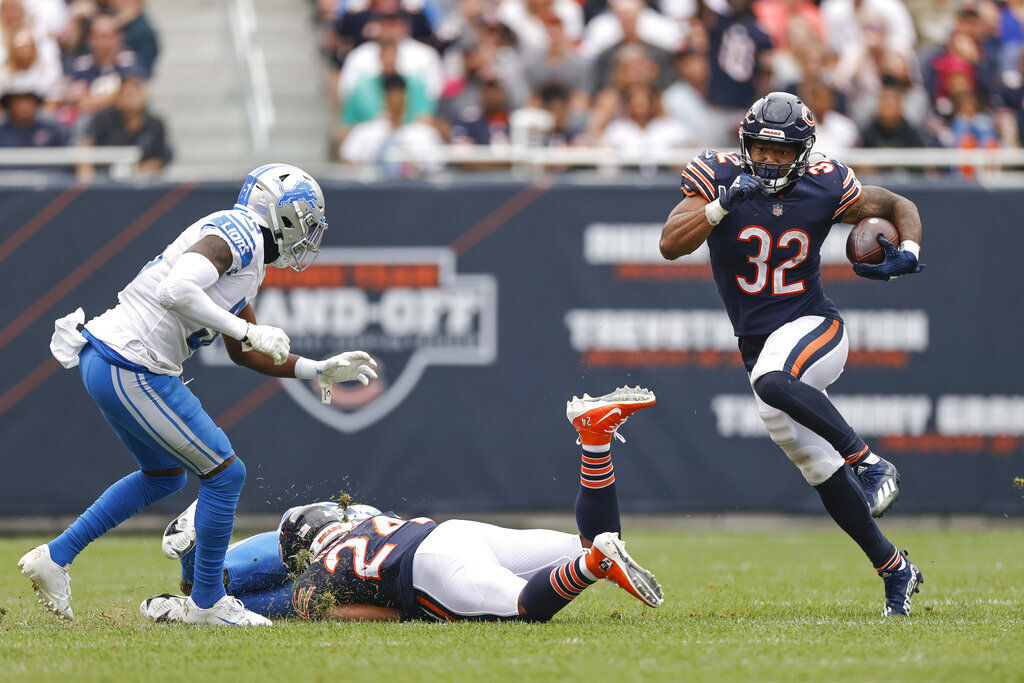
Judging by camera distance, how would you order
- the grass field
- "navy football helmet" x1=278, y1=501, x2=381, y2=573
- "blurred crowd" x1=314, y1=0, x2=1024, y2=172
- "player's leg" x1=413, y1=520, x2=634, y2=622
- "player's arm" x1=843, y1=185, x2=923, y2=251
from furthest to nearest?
"blurred crowd" x1=314, y1=0, x2=1024, y2=172 → "player's arm" x1=843, y1=185, x2=923, y2=251 → "navy football helmet" x1=278, y1=501, x2=381, y2=573 → "player's leg" x1=413, y1=520, x2=634, y2=622 → the grass field

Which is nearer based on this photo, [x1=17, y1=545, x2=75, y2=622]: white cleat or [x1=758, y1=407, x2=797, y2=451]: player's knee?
[x1=17, y1=545, x2=75, y2=622]: white cleat

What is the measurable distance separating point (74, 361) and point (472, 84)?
6.04 m

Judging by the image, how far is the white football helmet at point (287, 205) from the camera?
17.1 ft

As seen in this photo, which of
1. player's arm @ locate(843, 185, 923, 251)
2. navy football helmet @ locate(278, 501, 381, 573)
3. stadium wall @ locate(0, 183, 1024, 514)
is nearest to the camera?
navy football helmet @ locate(278, 501, 381, 573)

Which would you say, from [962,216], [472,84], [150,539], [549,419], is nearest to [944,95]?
[962,216]

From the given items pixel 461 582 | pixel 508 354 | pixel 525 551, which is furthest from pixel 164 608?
pixel 508 354

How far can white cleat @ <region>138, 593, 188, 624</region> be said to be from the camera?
5289mm

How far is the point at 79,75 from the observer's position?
10688 mm

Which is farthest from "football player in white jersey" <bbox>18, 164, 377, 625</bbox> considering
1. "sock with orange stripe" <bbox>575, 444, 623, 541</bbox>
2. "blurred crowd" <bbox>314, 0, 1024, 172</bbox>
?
"blurred crowd" <bbox>314, 0, 1024, 172</bbox>

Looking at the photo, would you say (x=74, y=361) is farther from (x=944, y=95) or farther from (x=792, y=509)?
(x=944, y=95)

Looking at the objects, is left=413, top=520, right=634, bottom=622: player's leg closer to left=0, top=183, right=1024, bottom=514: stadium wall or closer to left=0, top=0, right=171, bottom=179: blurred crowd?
left=0, top=183, right=1024, bottom=514: stadium wall

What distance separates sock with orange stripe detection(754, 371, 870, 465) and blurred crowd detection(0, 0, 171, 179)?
583 cm

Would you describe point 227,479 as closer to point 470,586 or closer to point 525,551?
point 470,586

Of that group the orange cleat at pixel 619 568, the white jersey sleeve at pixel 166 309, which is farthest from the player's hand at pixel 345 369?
the orange cleat at pixel 619 568
